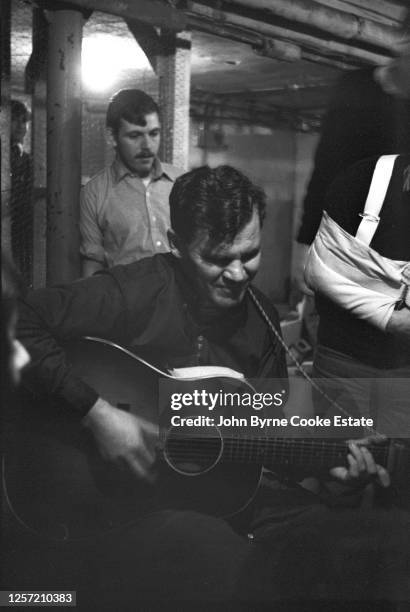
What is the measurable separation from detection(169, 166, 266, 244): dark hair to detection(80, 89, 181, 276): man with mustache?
1.5 inches

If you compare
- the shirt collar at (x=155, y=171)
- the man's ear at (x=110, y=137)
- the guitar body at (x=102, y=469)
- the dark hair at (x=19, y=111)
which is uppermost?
the dark hair at (x=19, y=111)

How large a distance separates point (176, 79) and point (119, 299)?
66 centimetres

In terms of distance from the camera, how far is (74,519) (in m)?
2.43

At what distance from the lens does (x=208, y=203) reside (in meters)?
2.42

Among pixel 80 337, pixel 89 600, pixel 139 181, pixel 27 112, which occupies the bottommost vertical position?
pixel 89 600

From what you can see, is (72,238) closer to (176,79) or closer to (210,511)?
(176,79)

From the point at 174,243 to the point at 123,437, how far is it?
0.59 metres

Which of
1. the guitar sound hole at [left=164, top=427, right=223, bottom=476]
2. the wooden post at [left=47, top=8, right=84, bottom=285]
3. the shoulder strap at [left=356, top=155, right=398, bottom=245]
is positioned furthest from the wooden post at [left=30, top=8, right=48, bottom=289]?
the shoulder strap at [left=356, top=155, right=398, bottom=245]

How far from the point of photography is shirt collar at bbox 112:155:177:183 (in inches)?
95.0

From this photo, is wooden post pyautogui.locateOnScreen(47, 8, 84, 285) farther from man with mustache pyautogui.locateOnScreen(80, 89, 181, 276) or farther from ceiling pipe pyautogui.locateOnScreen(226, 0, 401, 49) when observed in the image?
ceiling pipe pyautogui.locateOnScreen(226, 0, 401, 49)

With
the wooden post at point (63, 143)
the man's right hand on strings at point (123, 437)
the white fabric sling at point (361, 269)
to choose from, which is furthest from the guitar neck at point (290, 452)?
the wooden post at point (63, 143)

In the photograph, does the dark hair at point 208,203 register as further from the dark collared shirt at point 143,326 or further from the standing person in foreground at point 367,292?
the standing person in foreground at point 367,292

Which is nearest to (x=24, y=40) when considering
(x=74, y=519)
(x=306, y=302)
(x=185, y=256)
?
(x=185, y=256)

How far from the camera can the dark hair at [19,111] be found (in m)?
2.25
